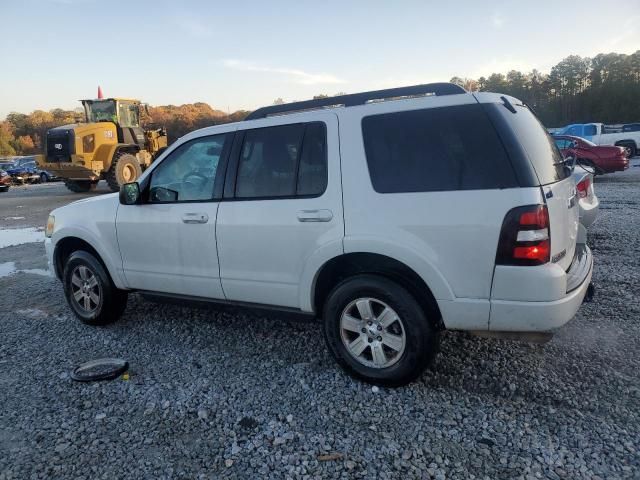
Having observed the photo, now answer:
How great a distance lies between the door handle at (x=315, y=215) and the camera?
3264 millimetres

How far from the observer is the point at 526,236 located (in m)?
2.70

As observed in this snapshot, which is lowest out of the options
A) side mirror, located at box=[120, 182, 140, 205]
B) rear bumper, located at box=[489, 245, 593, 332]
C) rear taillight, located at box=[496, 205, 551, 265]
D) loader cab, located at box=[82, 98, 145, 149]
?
rear bumper, located at box=[489, 245, 593, 332]

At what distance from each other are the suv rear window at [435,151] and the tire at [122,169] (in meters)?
16.2

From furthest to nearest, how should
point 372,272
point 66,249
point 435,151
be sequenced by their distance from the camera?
point 66,249, point 372,272, point 435,151

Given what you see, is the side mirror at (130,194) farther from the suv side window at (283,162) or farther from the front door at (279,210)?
the suv side window at (283,162)

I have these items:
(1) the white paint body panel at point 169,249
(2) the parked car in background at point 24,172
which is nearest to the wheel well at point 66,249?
(1) the white paint body panel at point 169,249

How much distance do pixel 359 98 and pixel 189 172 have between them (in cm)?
161

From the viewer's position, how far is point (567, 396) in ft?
10.0

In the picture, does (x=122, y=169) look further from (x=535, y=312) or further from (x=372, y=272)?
(x=535, y=312)

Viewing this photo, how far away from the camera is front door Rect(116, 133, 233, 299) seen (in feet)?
12.7

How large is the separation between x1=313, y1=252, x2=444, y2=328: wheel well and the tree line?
44248mm

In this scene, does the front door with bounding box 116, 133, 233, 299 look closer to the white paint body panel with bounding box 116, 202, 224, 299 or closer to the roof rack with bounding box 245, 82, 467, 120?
the white paint body panel with bounding box 116, 202, 224, 299

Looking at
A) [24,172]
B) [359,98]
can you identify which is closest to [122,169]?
[24,172]

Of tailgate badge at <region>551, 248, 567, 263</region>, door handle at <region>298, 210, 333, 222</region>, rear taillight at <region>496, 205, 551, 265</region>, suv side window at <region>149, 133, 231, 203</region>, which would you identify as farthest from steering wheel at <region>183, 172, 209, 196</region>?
tailgate badge at <region>551, 248, 567, 263</region>
